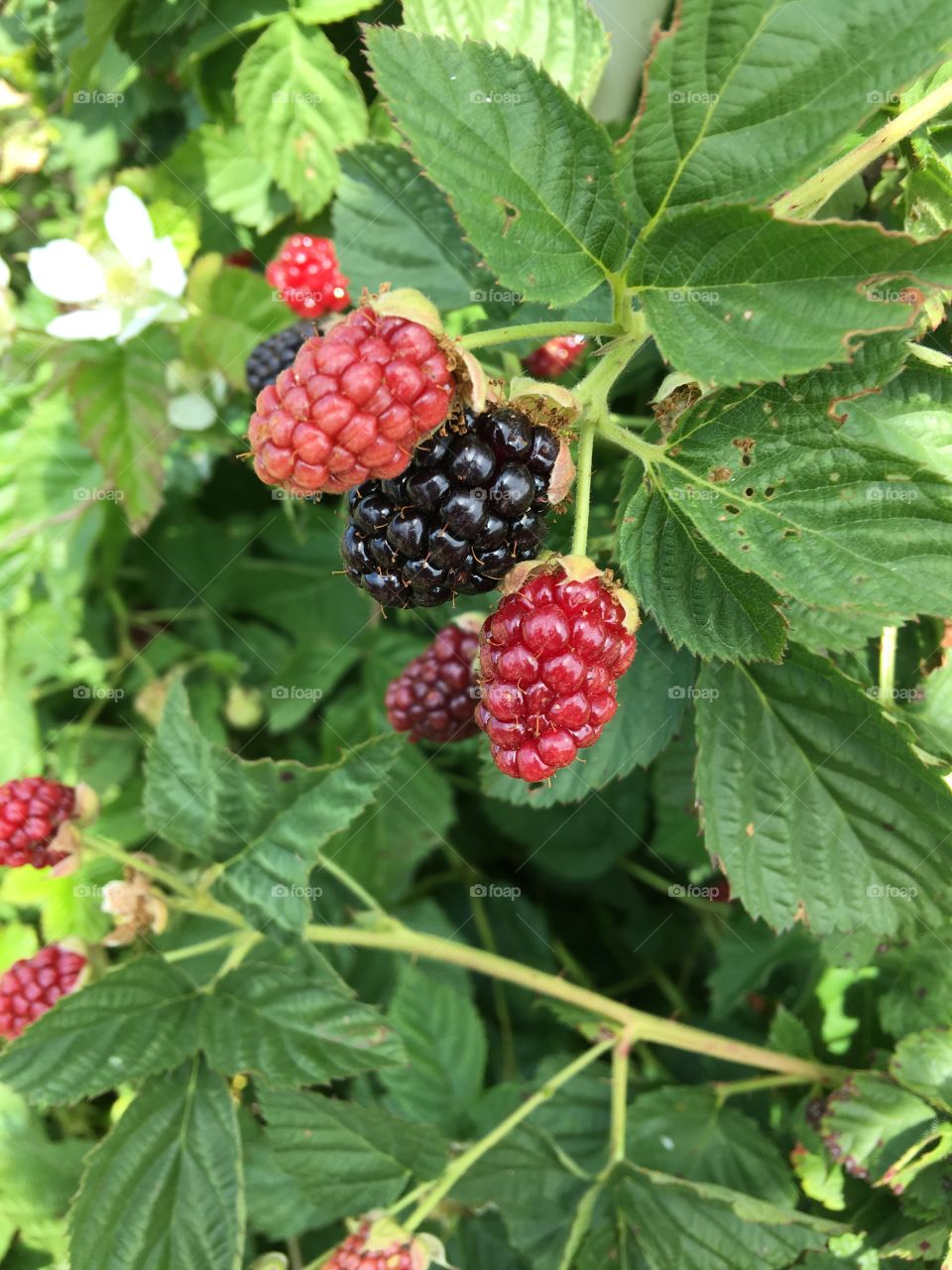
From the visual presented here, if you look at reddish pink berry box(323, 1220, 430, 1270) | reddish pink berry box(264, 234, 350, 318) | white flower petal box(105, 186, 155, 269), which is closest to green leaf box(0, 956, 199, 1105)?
reddish pink berry box(323, 1220, 430, 1270)

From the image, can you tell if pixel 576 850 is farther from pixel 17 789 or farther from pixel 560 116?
pixel 560 116

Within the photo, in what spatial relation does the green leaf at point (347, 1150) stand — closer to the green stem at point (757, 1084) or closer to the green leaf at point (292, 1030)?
the green leaf at point (292, 1030)

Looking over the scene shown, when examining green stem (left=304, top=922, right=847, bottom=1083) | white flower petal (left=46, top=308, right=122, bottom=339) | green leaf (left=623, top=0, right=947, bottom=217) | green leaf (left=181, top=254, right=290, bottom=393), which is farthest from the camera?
green leaf (left=181, top=254, right=290, bottom=393)

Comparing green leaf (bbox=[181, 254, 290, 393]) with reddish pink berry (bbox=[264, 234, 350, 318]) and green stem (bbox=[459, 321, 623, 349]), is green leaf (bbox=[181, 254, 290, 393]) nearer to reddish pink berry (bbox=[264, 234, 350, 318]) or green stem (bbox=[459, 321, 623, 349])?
reddish pink berry (bbox=[264, 234, 350, 318])

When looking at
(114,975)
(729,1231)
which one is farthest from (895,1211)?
(114,975)

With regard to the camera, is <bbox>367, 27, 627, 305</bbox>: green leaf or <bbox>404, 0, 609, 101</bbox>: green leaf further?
<bbox>404, 0, 609, 101</bbox>: green leaf

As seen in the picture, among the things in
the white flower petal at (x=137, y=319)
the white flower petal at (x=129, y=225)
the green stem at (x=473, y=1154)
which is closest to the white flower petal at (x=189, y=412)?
the white flower petal at (x=137, y=319)
